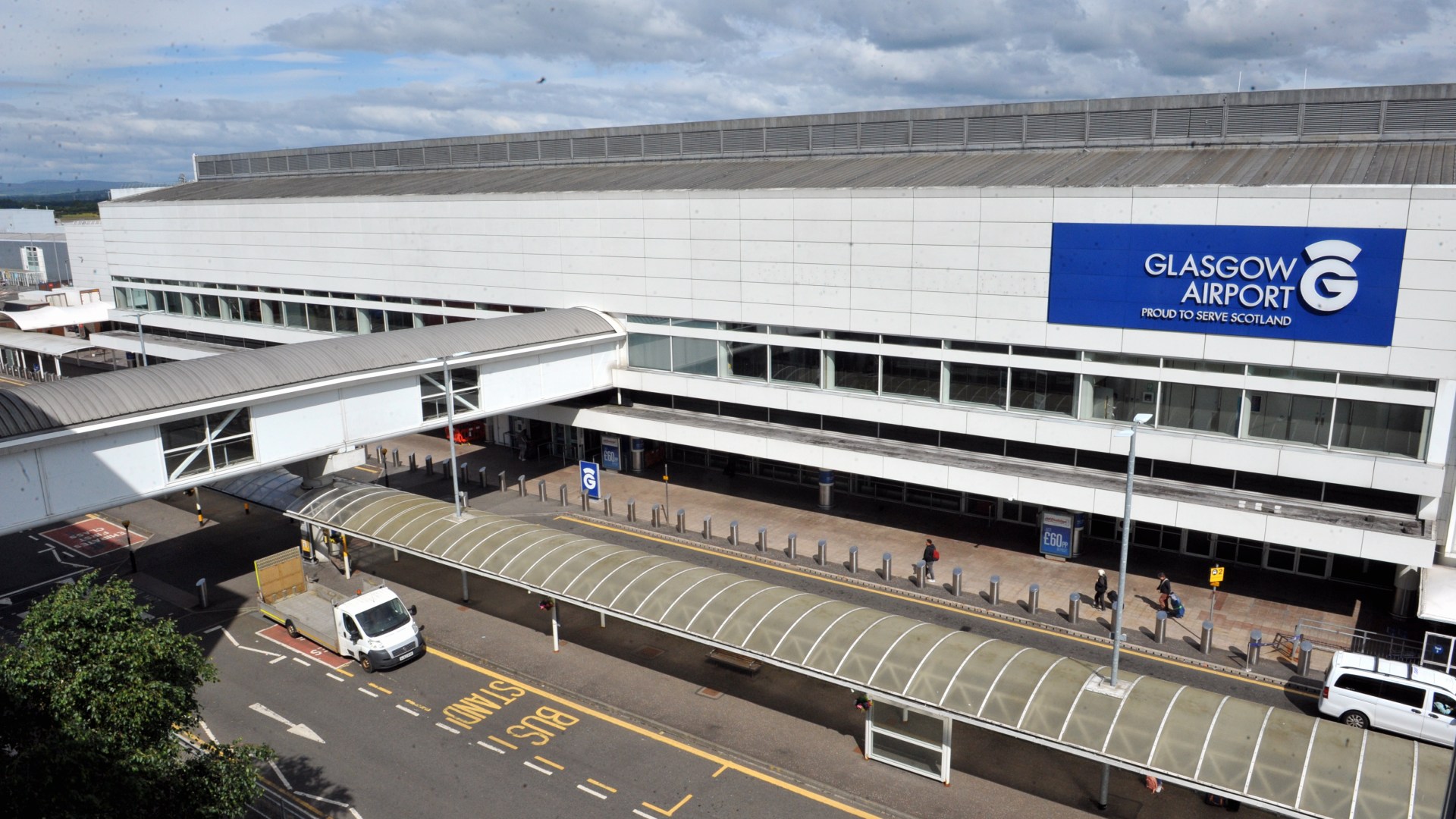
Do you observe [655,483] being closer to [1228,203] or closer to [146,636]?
[1228,203]

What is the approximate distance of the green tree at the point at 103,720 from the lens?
36.8ft

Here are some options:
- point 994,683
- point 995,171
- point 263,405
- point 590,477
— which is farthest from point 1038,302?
point 263,405

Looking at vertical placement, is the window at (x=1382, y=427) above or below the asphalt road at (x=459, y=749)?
above

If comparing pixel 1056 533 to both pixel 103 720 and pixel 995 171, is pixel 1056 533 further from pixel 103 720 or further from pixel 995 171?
pixel 103 720

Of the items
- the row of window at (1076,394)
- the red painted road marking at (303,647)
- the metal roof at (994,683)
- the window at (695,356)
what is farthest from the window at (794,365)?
the red painted road marking at (303,647)

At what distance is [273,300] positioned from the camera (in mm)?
55688

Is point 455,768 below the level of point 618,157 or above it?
below

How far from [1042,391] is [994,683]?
13.8 metres

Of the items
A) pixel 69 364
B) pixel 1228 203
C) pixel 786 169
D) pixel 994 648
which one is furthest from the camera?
pixel 69 364

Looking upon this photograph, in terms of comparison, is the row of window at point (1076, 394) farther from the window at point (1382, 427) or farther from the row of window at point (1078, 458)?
the row of window at point (1078, 458)

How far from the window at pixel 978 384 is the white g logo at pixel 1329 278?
8929 millimetres

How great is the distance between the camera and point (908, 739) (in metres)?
20.1

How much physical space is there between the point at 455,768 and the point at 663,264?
22547mm

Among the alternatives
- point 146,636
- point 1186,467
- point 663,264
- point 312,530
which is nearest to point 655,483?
point 663,264
